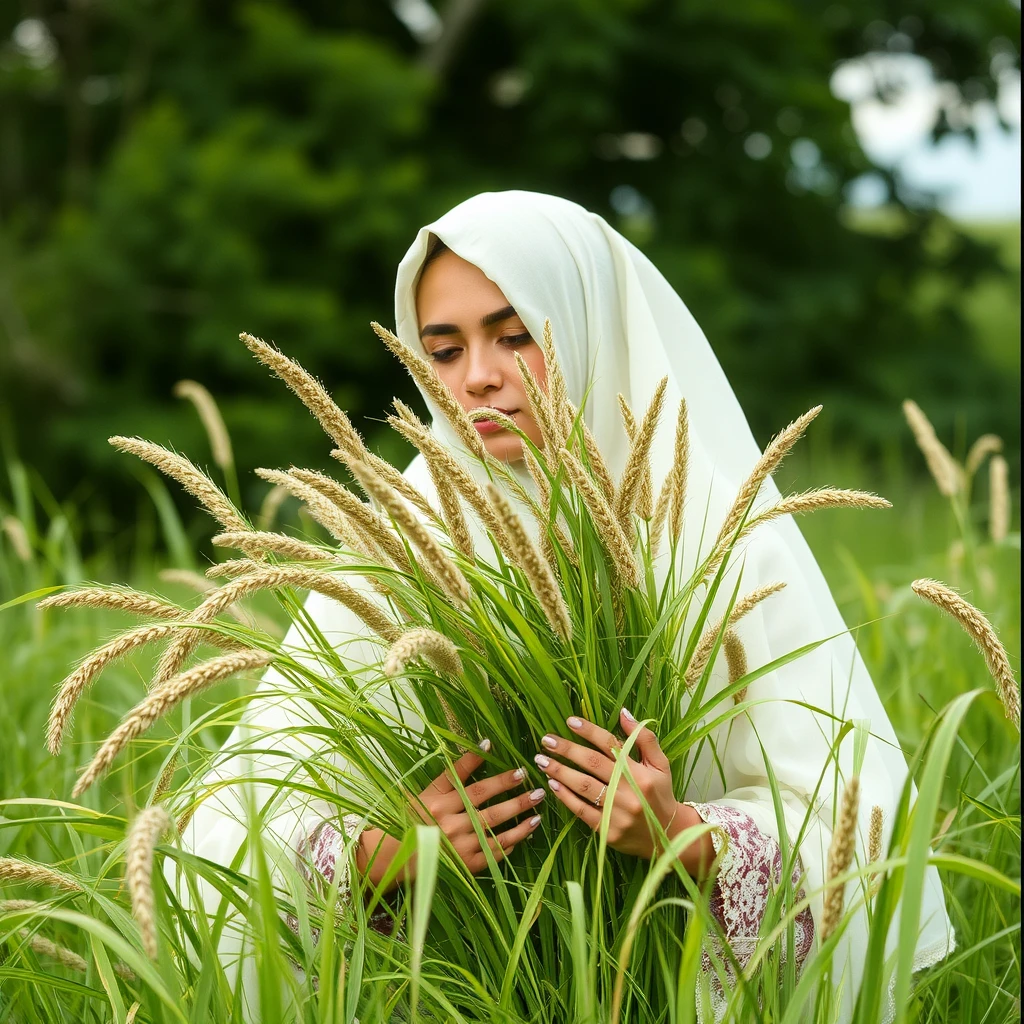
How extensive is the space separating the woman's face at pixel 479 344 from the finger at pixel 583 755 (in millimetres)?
626

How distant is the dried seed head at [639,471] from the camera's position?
1450mm

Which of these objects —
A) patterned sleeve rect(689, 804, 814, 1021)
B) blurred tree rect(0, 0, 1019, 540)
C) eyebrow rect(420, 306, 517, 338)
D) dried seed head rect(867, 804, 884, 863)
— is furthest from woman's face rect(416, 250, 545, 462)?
blurred tree rect(0, 0, 1019, 540)

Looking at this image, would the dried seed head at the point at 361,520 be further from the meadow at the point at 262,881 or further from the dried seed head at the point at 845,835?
the dried seed head at the point at 845,835

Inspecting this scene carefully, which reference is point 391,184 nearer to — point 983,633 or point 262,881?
point 983,633

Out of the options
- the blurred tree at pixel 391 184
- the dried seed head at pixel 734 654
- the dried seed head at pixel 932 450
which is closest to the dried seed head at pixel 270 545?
the dried seed head at pixel 734 654

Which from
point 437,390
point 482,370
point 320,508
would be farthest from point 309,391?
point 482,370

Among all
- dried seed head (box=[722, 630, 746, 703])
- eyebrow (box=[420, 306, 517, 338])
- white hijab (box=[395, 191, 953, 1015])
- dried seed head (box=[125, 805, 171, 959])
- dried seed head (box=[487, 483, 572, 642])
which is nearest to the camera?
dried seed head (box=[125, 805, 171, 959])

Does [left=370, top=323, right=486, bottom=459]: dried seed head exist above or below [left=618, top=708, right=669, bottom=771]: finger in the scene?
A: above

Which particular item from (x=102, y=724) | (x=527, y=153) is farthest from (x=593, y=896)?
(x=527, y=153)

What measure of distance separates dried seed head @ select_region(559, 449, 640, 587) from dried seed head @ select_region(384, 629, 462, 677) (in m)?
0.22

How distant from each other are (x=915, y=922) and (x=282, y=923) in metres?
0.79

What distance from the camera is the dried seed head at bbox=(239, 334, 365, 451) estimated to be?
1351 millimetres

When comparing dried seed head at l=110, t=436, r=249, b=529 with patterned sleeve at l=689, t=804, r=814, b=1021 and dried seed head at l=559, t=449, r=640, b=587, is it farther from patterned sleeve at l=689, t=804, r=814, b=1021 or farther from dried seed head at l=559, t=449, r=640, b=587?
patterned sleeve at l=689, t=804, r=814, b=1021

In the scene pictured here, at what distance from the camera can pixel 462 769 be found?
4.99ft
